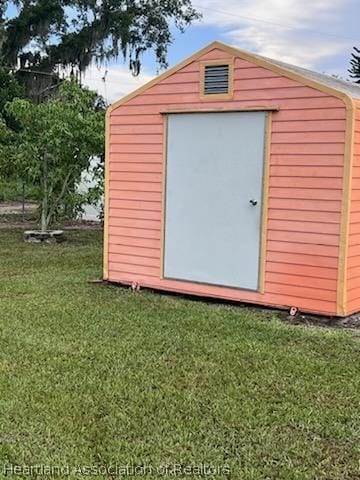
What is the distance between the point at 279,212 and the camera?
17.7ft

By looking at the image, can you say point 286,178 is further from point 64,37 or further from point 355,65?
point 355,65

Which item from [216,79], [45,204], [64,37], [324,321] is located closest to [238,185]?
[216,79]

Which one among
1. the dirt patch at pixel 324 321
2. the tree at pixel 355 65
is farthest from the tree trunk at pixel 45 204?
the tree at pixel 355 65

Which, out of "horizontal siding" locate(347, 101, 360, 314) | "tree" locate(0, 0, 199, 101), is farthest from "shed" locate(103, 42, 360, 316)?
"tree" locate(0, 0, 199, 101)

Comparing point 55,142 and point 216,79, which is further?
point 55,142

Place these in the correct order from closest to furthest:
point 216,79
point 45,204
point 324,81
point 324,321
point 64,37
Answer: point 324,321
point 324,81
point 216,79
point 45,204
point 64,37

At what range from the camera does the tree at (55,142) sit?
929 cm

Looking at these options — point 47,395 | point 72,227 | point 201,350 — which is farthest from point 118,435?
point 72,227

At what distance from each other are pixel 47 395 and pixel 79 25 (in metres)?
17.7

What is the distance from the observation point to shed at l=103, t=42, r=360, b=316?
16.7 ft

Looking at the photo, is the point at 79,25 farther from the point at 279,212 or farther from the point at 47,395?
the point at 47,395

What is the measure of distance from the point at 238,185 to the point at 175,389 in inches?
100.0

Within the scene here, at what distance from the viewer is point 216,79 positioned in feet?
18.7

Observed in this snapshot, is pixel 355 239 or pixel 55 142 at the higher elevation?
pixel 55 142
